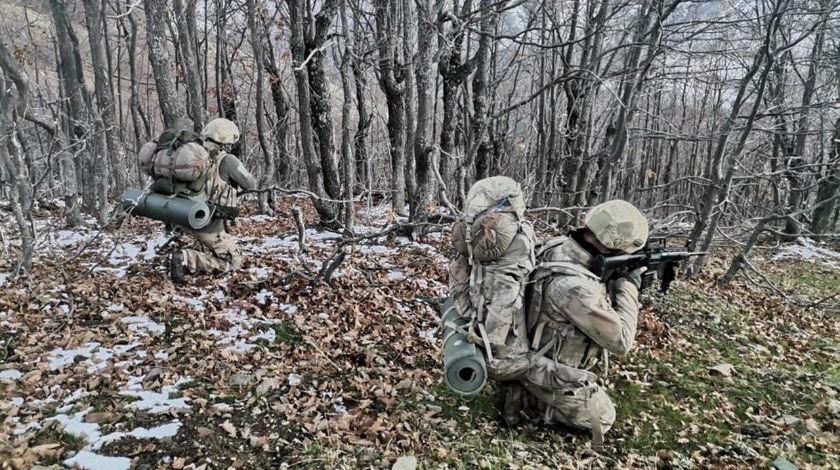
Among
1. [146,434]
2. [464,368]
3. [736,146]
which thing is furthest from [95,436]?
[736,146]

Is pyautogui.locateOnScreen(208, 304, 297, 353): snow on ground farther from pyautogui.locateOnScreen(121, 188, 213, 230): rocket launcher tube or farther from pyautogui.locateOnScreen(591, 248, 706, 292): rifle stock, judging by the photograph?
pyautogui.locateOnScreen(591, 248, 706, 292): rifle stock

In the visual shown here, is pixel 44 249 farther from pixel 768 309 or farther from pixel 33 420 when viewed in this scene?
pixel 768 309

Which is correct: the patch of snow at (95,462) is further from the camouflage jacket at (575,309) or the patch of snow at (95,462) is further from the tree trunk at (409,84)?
the tree trunk at (409,84)

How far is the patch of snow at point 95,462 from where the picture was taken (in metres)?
2.90

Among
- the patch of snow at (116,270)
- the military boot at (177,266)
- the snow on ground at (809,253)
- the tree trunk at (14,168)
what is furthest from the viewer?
the snow on ground at (809,253)

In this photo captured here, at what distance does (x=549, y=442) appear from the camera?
141 inches

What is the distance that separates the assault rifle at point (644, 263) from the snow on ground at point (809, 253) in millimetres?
11289

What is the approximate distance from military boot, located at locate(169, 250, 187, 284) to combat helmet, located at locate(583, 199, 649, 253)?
15.8 ft

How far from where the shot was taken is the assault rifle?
334cm

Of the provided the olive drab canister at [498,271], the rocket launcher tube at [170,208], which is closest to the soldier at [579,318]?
the olive drab canister at [498,271]

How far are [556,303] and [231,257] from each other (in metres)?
4.67

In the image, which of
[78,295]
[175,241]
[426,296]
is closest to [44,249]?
[175,241]

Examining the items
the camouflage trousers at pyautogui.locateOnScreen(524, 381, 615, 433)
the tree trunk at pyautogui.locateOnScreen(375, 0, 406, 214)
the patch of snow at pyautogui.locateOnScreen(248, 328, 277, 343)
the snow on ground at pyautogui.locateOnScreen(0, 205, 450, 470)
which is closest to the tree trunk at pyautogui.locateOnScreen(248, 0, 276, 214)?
the tree trunk at pyautogui.locateOnScreen(375, 0, 406, 214)

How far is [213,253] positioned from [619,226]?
5.11 metres
